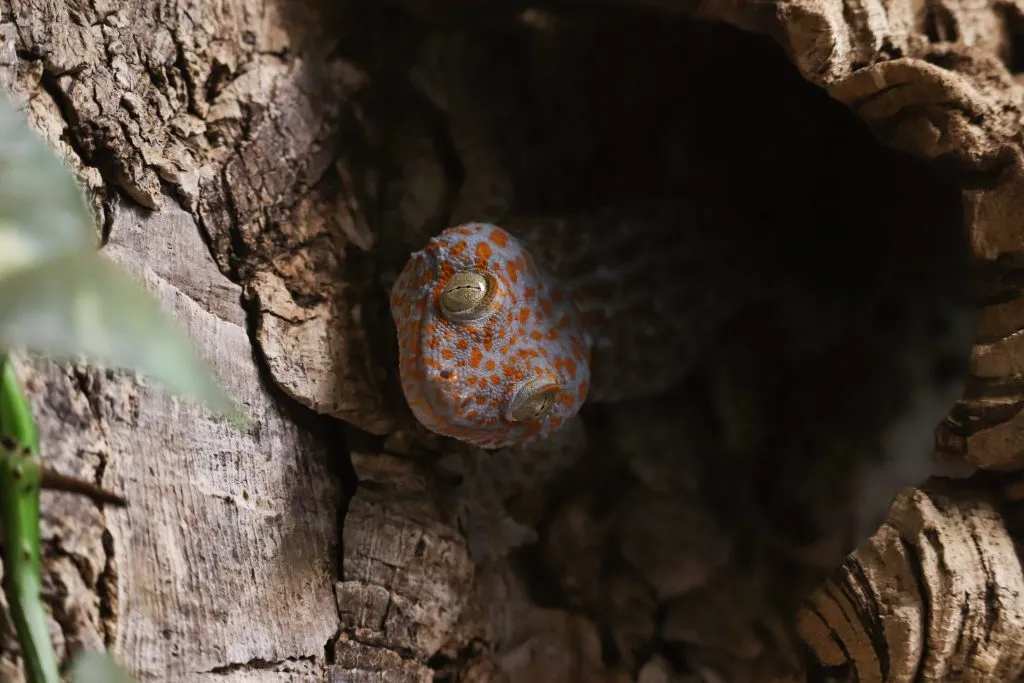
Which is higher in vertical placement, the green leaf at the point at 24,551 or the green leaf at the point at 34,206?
the green leaf at the point at 34,206

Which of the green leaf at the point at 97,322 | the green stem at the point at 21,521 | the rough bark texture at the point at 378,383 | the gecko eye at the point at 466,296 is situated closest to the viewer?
the green leaf at the point at 97,322

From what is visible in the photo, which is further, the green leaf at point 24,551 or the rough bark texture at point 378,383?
the rough bark texture at point 378,383

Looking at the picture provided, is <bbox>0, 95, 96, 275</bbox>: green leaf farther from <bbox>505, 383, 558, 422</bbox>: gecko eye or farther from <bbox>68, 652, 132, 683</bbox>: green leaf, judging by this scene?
<bbox>505, 383, 558, 422</bbox>: gecko eye

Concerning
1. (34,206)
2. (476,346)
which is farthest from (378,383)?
(34,206)

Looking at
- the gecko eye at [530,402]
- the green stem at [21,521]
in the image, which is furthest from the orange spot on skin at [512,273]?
the green stem at [21,521]

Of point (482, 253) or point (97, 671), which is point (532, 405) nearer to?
point (482, 253)

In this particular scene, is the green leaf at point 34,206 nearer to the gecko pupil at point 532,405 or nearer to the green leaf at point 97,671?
the green leaf at point 97,671

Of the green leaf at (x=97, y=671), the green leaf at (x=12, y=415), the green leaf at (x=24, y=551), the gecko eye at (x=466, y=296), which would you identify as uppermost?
the gecko eye at (x=466, y=296)
